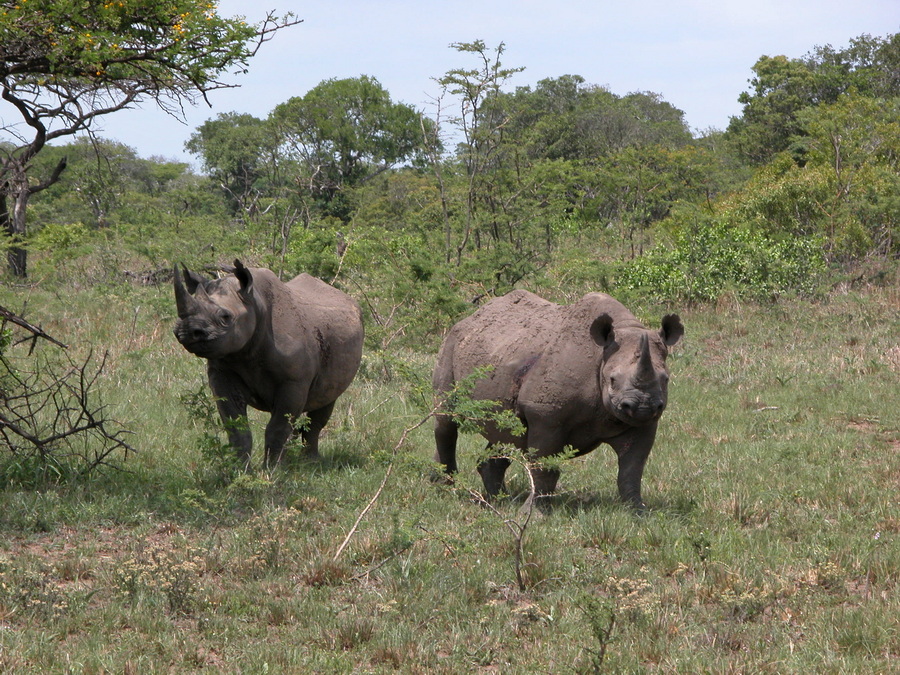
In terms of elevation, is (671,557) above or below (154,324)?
below

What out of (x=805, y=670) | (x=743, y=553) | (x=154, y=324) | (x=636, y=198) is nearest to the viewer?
(x=805, y=670)

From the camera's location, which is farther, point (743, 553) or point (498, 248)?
point (498, 248)

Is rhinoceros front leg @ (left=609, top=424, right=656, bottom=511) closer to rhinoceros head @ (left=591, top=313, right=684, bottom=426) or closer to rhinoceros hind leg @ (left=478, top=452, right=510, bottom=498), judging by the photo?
rhinoceros head @ (left=591, top=313, right=684, bottom=426)

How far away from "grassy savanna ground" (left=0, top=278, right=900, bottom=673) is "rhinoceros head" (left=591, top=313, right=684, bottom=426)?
782 mm

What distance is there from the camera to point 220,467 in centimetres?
788

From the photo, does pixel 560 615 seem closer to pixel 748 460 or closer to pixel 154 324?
pixel 748 460

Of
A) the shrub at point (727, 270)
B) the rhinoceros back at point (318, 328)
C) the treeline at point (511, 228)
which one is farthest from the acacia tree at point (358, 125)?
the rhinoceros back at point (318, 328)

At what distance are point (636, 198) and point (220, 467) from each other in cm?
1921

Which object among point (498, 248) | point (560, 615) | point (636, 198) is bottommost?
point (560, 615)

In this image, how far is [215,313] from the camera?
777 cm

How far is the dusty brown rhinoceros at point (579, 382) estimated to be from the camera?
688 cm

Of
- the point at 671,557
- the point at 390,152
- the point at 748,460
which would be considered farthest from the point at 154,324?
the point at 390,152

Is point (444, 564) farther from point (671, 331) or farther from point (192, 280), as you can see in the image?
point (192, 280)

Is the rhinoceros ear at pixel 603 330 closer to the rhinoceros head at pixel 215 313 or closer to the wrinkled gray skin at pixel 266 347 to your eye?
the wrinkled gray skin at pixel 266 347
